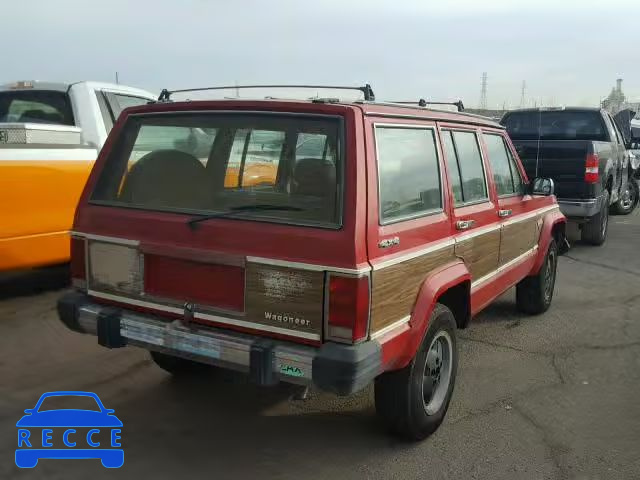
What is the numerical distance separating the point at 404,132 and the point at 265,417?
1850 mm

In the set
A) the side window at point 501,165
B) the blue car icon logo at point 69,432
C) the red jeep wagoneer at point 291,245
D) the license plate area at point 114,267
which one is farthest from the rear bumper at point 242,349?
the side window at point 501,165

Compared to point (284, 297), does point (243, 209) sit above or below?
above

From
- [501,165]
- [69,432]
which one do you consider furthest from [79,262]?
[501,165]

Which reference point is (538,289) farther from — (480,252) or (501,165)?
(480,252)

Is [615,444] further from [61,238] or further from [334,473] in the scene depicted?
[61,238]

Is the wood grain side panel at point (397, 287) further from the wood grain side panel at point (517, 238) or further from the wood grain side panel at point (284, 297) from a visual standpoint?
the wood grain side panel at point (517, 238)

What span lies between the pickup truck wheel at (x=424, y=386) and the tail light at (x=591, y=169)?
18.8 ft

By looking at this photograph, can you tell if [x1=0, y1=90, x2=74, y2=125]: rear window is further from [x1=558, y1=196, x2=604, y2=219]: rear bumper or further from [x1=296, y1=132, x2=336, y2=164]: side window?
[x1=558, y1=196, x2=604, y2=219]: rear bumper

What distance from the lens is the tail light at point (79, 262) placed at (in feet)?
11.3

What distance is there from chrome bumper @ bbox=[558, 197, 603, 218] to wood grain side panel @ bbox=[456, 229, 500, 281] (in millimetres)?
4790

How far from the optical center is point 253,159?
3.52m

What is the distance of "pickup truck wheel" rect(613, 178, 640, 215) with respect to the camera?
13.1m

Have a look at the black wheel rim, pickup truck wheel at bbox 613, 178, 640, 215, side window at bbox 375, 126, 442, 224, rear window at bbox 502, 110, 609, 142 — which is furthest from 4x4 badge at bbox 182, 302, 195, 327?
pickup truck wheel at bbox 613, 178, 640, 215

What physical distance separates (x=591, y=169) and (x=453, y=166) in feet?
17.9
